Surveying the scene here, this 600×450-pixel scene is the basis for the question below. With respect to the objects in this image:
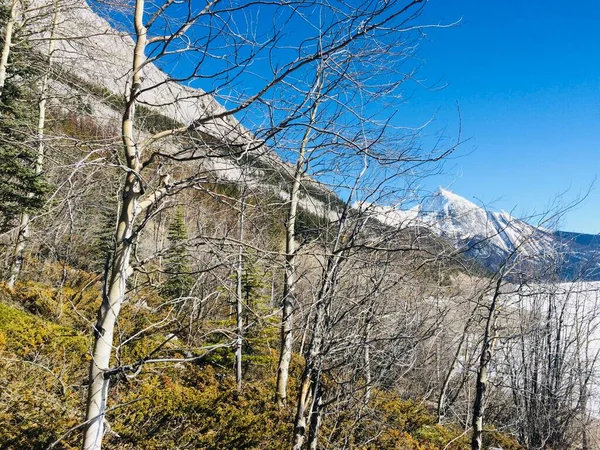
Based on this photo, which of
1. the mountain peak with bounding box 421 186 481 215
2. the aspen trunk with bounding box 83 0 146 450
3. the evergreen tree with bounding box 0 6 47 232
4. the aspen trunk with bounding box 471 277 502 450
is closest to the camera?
the aspen trunk with bounding box 83 0 146 450

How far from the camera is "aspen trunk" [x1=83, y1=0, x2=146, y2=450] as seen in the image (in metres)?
1.92

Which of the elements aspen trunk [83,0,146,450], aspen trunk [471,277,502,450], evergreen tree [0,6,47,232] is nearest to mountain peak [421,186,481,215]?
aspen trunk [83,0,146,450]

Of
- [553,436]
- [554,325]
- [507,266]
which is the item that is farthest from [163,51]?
[554,325]

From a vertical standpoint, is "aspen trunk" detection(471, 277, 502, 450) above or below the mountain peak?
below

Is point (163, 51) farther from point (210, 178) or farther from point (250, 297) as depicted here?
point (250, 297)

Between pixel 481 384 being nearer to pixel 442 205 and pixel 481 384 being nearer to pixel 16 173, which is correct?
pixel 442 205

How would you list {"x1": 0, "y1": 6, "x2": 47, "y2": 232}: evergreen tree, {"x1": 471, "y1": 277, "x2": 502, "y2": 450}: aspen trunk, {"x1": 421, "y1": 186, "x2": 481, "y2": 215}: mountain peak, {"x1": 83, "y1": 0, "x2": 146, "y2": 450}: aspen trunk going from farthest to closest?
{"x1": 0, "y1": 6, "x2": 47, "y2": 232}: evergreen tree → {"x1": 471, "y1": 277, "x2": 502, "y2": 450}: aspen trunk → {"x1": 421, "y1": 186, "x2": 481, "y2": 215}: mountain peak → {"x1": 83, "y1": 0, "x2": 146, "y2": 450}: aspen trunk

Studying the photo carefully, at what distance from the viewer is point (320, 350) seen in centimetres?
335

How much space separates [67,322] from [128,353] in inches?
85.7

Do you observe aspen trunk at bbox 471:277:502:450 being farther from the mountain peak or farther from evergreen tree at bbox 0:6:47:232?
evergreen tree at bbox 0:6:47:232

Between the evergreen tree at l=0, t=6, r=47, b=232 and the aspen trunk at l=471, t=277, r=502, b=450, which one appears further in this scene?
the evergreen tree at l=0, t=6, r=47, b=232

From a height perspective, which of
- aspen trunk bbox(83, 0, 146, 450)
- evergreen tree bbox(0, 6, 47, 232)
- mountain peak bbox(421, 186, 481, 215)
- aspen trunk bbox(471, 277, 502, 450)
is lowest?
aspen trunk bbox(471, 277, 502, 450)

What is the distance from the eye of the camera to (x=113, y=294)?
2.04 metres

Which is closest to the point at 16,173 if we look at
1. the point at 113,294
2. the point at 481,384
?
the point at 113,294
